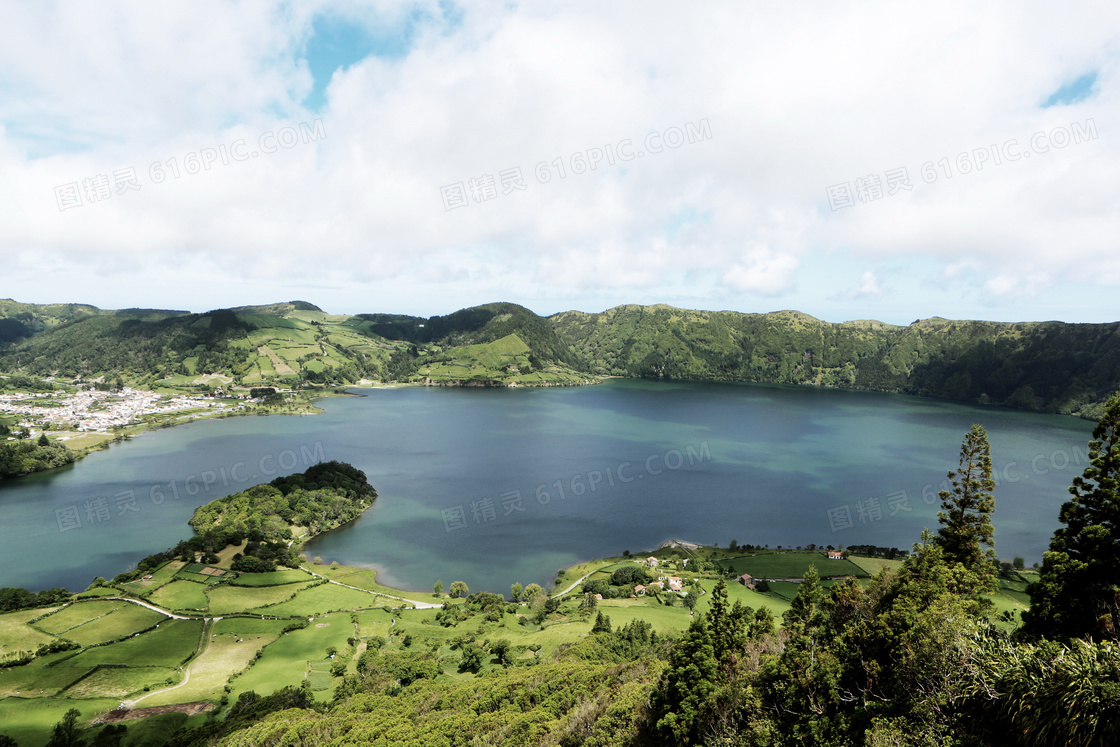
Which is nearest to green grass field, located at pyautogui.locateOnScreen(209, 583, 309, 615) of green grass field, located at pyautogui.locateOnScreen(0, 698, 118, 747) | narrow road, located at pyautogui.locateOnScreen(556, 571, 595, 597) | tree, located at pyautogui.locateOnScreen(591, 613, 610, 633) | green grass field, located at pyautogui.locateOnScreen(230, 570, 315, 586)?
green grass field, located at pyautogui.locateOnScreen(230, 570, 315, 586)

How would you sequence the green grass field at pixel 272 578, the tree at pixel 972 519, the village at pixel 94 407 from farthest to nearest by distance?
1. the village at pixel 94 407
2. the green grass field at pixel 272 578
3. the tree at pixel 972 519

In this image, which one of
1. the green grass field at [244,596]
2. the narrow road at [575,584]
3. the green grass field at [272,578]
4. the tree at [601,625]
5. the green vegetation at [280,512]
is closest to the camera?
the tree at [601,625]

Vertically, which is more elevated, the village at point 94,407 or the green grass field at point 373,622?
the village at point 94,407

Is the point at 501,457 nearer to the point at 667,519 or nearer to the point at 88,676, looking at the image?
the point at 667,519

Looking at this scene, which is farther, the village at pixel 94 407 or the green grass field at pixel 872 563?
the village at pixel 94 407

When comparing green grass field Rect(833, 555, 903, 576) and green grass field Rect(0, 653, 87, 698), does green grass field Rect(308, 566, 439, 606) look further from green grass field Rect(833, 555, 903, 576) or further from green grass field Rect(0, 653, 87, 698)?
green grass field Rect(833, 555, 903, 576)

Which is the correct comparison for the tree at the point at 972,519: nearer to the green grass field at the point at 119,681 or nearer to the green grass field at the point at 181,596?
the green grass field at the point at 119,681

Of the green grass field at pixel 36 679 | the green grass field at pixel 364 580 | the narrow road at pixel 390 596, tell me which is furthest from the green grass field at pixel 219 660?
the green grass field at pixel 364 580
